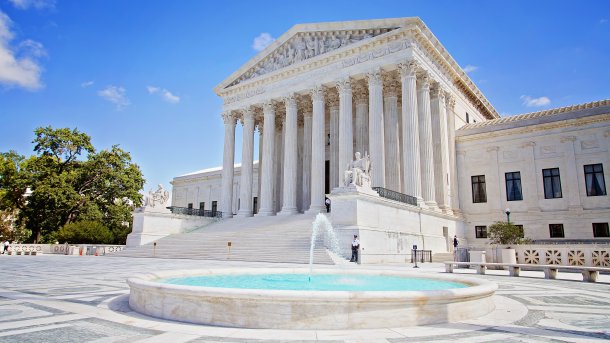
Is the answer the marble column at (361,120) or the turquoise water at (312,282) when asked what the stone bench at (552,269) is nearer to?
the turquoise water at (312,282)

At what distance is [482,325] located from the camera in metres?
6.42

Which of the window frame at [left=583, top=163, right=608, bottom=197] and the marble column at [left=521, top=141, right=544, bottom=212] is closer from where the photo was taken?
the window frame at [left=583, top=163, right=608, bottom=197]

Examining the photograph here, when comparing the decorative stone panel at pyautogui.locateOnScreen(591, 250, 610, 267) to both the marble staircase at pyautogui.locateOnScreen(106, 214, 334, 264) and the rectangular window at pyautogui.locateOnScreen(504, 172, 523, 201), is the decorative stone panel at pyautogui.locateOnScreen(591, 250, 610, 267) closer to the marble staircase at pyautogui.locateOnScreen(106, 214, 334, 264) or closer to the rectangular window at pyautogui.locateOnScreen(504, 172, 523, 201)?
the marble staircase at pyautogui.locateOnScreen(106, 214, 334, 264)

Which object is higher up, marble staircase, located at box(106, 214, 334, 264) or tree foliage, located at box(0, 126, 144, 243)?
tree foliage, located at box(0, 126, 144, 243)

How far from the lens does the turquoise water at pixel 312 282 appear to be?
9.51 metres

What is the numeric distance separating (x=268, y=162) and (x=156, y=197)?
1096 centimetres

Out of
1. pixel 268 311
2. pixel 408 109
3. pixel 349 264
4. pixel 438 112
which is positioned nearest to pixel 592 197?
pixel 438 112

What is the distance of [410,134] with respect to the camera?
31250 mm

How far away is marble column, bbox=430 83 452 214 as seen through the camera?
3403 cm

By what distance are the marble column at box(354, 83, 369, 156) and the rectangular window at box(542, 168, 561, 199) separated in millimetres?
15353

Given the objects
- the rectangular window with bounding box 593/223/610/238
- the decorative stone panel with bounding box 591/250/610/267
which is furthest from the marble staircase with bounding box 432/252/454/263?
the rectangular window with bounding box 593/223/610/238

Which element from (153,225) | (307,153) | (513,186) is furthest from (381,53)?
(153,225)

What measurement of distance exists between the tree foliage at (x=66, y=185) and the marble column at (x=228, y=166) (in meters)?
11.7

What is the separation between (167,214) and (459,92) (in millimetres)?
31171
